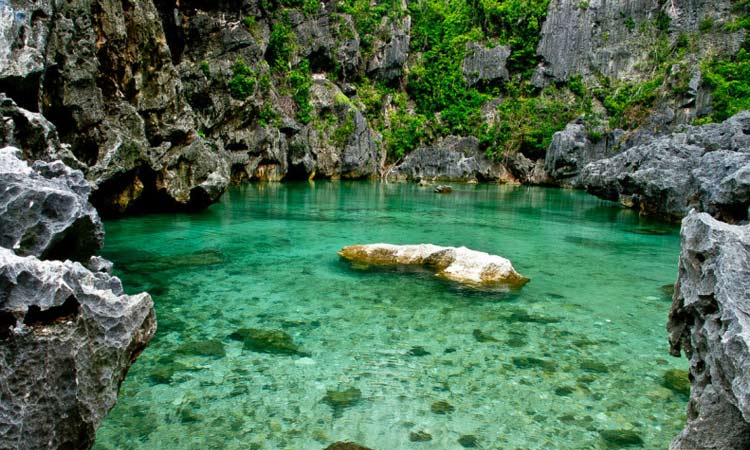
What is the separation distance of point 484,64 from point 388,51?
1195 cm

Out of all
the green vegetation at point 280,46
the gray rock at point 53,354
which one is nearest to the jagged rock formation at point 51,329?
the gray rock at point 53,354

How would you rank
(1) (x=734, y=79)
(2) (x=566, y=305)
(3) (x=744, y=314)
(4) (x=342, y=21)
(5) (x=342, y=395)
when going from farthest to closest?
(4) (x=342, y=21) < (1) (x=734, y=79) < (2) (x=566, y=305) < (5) (x=342, y=395) < (3) (x=744, y=314)

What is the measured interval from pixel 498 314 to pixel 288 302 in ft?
11.7

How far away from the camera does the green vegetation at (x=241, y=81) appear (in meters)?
37.3

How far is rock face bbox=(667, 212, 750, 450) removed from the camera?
286 cm

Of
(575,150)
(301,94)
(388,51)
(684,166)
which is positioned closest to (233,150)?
(301,94)

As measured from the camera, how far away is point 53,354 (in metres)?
2.75

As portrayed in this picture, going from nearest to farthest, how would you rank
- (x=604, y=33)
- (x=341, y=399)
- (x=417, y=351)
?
(x=341, y=399), (x=417, y=351), (x=604, y=33)

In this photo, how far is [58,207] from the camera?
4.02m

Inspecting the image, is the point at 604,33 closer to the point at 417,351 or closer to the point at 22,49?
the point at 22,49

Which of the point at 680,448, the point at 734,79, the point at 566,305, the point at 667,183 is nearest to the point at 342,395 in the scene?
the point at 680,448

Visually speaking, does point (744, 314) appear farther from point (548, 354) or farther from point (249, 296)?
point (249, 296)

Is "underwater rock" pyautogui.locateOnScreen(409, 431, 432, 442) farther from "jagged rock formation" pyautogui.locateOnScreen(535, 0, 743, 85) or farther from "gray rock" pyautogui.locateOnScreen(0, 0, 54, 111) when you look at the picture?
"jagged rock formation" pyautogui.locateOnScreen(535, 0, 743, 85)

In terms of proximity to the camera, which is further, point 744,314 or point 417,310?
point 417,310
